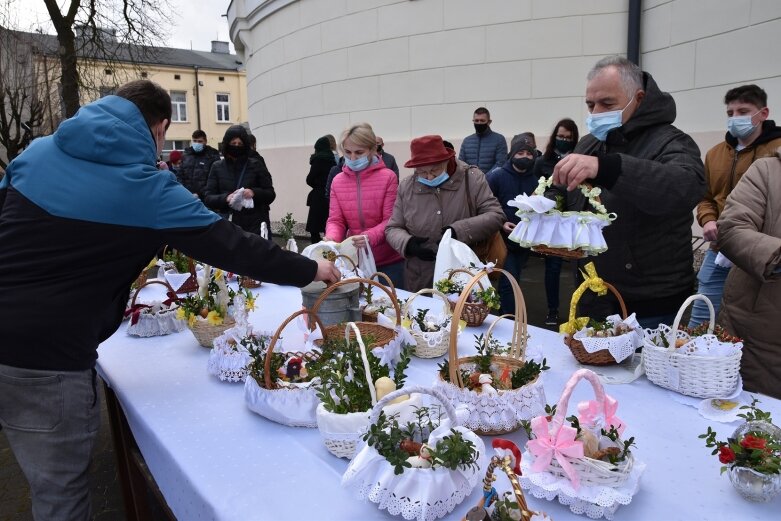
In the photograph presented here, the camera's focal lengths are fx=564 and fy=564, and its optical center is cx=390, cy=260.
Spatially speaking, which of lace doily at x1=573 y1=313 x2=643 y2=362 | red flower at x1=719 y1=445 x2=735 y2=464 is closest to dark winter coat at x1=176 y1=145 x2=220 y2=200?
lace doily at x1=573 y1=313 x2=643 y2=362

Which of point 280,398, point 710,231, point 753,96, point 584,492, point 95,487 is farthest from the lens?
point 753,96

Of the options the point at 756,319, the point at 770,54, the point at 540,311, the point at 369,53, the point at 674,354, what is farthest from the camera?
the point at 369,53

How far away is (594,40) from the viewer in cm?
656

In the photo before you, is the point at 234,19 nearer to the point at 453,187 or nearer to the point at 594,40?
the point at 594,40

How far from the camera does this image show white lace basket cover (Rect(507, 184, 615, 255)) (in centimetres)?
176

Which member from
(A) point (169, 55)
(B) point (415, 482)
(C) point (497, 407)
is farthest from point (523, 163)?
(A) point (169, 55)

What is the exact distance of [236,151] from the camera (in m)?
5.13

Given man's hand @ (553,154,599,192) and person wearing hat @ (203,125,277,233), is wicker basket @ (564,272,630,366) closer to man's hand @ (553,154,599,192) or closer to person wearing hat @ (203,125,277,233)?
man's hand @ (553,154,599,192)

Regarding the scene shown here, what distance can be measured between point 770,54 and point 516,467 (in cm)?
524

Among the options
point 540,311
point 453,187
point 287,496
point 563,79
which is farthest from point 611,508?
point 563,79

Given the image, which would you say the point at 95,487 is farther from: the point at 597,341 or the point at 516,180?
the point at 516,180

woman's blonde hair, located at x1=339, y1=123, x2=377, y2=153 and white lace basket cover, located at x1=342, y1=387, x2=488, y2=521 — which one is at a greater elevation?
woman's blonde hair, located at x1=339, y1=123, x2=377, y2=153

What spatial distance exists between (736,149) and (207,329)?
3.21 m

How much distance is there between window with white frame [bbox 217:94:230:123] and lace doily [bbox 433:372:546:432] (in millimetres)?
35428
